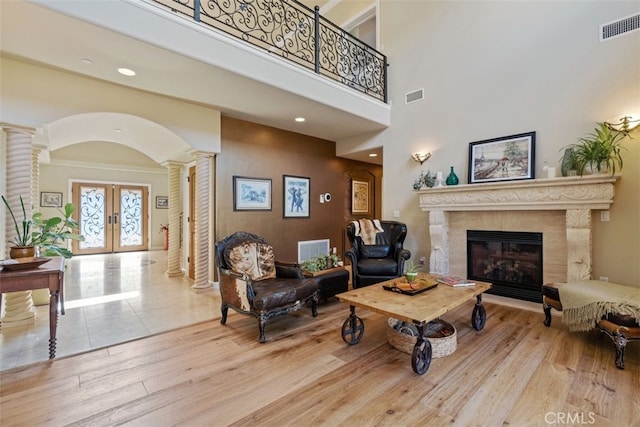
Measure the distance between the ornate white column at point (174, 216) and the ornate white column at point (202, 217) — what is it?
55.3 inches

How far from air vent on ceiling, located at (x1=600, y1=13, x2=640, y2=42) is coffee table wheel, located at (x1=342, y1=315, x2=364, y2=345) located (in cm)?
437

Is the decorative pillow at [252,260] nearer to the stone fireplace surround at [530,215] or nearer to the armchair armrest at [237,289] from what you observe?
the armchair armrest at [237,289]

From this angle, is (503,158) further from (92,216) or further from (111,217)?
(92,216)

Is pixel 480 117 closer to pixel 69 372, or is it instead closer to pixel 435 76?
pixel 435 76

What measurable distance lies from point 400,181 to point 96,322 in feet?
16.1

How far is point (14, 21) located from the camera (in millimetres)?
2391

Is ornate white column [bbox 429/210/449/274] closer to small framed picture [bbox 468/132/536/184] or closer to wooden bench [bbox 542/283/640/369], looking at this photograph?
small framed picture [bbox 468/132/536/184]

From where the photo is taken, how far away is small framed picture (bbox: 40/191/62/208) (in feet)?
25.8

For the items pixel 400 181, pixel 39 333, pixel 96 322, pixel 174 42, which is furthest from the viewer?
pixel 400 181

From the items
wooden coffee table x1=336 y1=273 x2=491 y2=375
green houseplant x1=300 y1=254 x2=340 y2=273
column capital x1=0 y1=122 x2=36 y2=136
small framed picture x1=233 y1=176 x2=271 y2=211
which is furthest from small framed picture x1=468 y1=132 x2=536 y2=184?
column capital x1=0 y1=122 x2=36 y2=136

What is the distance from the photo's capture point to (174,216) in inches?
228

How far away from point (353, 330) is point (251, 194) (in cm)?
322

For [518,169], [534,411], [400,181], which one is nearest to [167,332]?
[534,411]

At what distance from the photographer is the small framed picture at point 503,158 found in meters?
3.90
